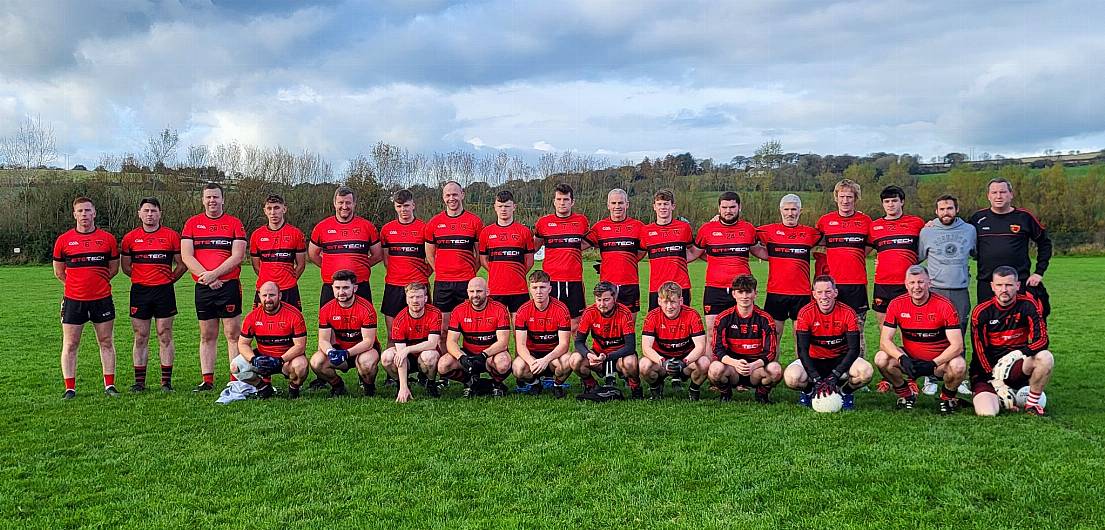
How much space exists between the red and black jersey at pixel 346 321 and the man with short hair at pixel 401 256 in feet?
2.07

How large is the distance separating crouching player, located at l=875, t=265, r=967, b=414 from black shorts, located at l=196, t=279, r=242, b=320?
5507 millimetres

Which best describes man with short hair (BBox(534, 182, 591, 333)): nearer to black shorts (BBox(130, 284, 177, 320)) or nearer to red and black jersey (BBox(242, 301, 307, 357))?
red and black jersey (BBox(242, 301, 307, 357))

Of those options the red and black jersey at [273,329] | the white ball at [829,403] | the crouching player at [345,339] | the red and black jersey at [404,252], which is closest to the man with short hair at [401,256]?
the red and black jersey at [404,252]

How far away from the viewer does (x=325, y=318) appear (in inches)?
247

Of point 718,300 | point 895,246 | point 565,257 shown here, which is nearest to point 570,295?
point 565,257

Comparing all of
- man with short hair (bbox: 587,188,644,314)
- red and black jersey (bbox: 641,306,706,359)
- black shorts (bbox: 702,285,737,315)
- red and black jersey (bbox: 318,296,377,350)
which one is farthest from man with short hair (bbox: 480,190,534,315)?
black shorts (bbox: 702,285,737,315)

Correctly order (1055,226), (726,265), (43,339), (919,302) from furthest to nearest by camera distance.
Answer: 1. (1055,226)
2. (43,339)
3. (726,265)
4. (919,302)

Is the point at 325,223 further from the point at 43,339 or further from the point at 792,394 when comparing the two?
the point at 43,339

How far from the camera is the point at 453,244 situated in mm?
6980

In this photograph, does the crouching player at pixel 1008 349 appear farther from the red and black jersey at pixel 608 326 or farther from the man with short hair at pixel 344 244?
the man with short hair at pixel 344 244

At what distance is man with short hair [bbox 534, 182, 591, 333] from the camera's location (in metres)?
6.99

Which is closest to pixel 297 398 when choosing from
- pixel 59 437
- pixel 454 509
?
pixel 59 437

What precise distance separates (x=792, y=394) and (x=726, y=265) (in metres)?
1.26

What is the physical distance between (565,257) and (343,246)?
6.83 feet
